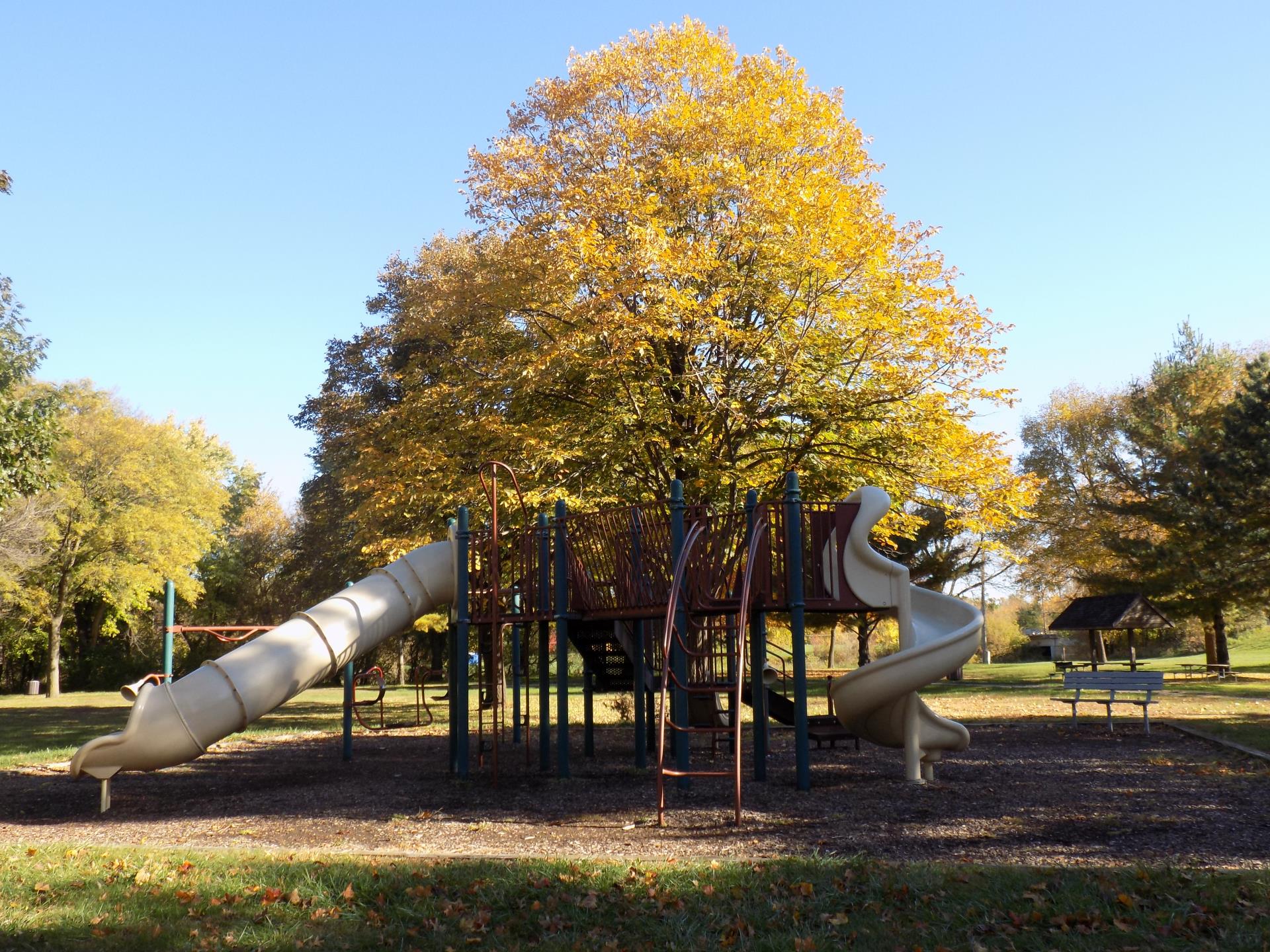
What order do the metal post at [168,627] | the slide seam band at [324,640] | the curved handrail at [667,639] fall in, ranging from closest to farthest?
1. the curved handrail at [667,639]
2. the slide seam band at [324,640]
3. the metal post at [168,627]

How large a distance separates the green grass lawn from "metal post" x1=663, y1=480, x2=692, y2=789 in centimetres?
340

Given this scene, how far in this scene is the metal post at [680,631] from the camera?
10.4 metres

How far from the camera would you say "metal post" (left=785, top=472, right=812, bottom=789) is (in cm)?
1074

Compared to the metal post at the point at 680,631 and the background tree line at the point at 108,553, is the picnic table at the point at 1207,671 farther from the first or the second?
the background tree line at the point at 108,553

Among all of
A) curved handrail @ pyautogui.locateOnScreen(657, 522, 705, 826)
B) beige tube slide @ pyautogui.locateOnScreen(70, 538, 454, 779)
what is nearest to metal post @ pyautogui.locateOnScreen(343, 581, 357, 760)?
beige tube slide @ pyautogui.locateOnScreen(70, 538, 454, 779)

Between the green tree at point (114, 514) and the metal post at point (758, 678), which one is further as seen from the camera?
the green tree at point (114, 514)

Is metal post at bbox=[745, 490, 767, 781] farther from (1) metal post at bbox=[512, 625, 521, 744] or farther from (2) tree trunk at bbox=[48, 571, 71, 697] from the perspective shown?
(2) tree trunk at bbox=[48, 571, 71, 697]

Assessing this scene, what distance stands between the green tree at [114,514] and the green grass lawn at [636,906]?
35086mm

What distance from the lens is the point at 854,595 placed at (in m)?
11.1

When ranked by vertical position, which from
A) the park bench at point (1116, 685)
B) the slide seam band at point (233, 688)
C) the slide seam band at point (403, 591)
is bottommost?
the park bench at point (1116, 685)

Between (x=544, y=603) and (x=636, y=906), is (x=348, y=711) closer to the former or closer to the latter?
(x=544, y=603)

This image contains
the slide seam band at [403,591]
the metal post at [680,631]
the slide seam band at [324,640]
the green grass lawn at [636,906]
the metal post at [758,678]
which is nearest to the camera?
the green grass lawn at [636,906]

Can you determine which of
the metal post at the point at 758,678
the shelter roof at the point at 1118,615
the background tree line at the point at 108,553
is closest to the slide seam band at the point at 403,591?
the metal post at the point at 758,678

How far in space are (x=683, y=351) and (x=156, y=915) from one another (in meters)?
13.8
